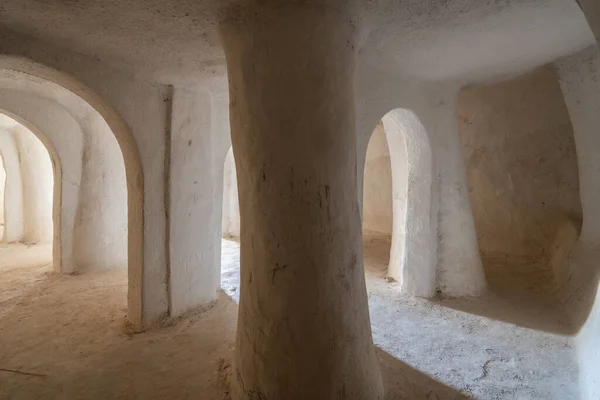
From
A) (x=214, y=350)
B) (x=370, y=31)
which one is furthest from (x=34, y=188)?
(x=370, y=31)

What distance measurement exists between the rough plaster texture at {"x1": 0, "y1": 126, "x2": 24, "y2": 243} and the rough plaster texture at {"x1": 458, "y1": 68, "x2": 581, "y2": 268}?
29.3 ft

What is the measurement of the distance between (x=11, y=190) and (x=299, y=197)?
335 inches

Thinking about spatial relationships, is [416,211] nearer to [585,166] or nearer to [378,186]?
[585,166]

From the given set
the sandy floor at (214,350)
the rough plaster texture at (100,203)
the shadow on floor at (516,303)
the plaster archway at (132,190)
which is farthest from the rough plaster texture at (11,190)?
the shadow on floor at (516,303)

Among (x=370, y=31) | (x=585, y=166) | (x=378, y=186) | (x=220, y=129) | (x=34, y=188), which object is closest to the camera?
(x=370, y=31)

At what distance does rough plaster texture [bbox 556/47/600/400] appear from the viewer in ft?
Result: 12.0

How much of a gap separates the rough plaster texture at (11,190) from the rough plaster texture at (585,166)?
31.7 ft

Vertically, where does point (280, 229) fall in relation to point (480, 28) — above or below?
below

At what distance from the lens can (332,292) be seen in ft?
7.02

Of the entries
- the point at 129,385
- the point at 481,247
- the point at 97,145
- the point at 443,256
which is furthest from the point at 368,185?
the point at 129,385

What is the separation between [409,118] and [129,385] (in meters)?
3.77

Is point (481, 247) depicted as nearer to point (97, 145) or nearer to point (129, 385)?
point (129, 385)

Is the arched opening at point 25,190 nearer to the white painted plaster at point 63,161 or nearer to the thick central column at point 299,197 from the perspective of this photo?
the white painted plaster at point 63,161

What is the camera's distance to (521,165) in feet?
19.4
